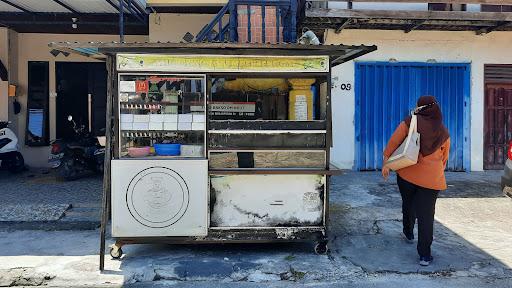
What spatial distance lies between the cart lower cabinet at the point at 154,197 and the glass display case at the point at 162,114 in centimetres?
19

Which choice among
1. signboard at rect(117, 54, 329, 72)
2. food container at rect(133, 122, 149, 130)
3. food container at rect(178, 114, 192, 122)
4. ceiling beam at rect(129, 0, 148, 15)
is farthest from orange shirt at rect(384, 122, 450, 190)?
ceiling beam at rect(129, 0, 148, 15)

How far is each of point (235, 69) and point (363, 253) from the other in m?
2.50

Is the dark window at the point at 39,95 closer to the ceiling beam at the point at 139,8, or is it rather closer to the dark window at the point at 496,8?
the ceiling beam at the point at 139,8

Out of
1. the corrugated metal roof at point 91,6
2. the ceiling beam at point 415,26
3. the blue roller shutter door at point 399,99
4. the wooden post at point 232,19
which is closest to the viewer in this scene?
the wooden post at point 232,19

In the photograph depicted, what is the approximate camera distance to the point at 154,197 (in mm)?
4836

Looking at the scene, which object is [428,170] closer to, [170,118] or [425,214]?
[425,214]

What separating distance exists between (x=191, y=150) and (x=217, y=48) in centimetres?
116

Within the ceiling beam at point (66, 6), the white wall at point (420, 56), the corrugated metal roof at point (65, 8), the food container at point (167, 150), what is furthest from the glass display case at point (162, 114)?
the white wall at point (420, 56)

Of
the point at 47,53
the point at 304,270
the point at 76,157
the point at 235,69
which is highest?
the point at 47,53

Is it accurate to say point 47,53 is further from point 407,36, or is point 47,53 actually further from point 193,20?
point 407,36

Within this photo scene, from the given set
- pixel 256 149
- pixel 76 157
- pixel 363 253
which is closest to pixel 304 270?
pixel 363 253

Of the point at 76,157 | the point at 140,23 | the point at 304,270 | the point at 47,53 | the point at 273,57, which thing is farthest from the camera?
the point at 47,53

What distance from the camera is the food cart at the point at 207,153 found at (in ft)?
15.8

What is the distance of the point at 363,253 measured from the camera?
16.6 ft
